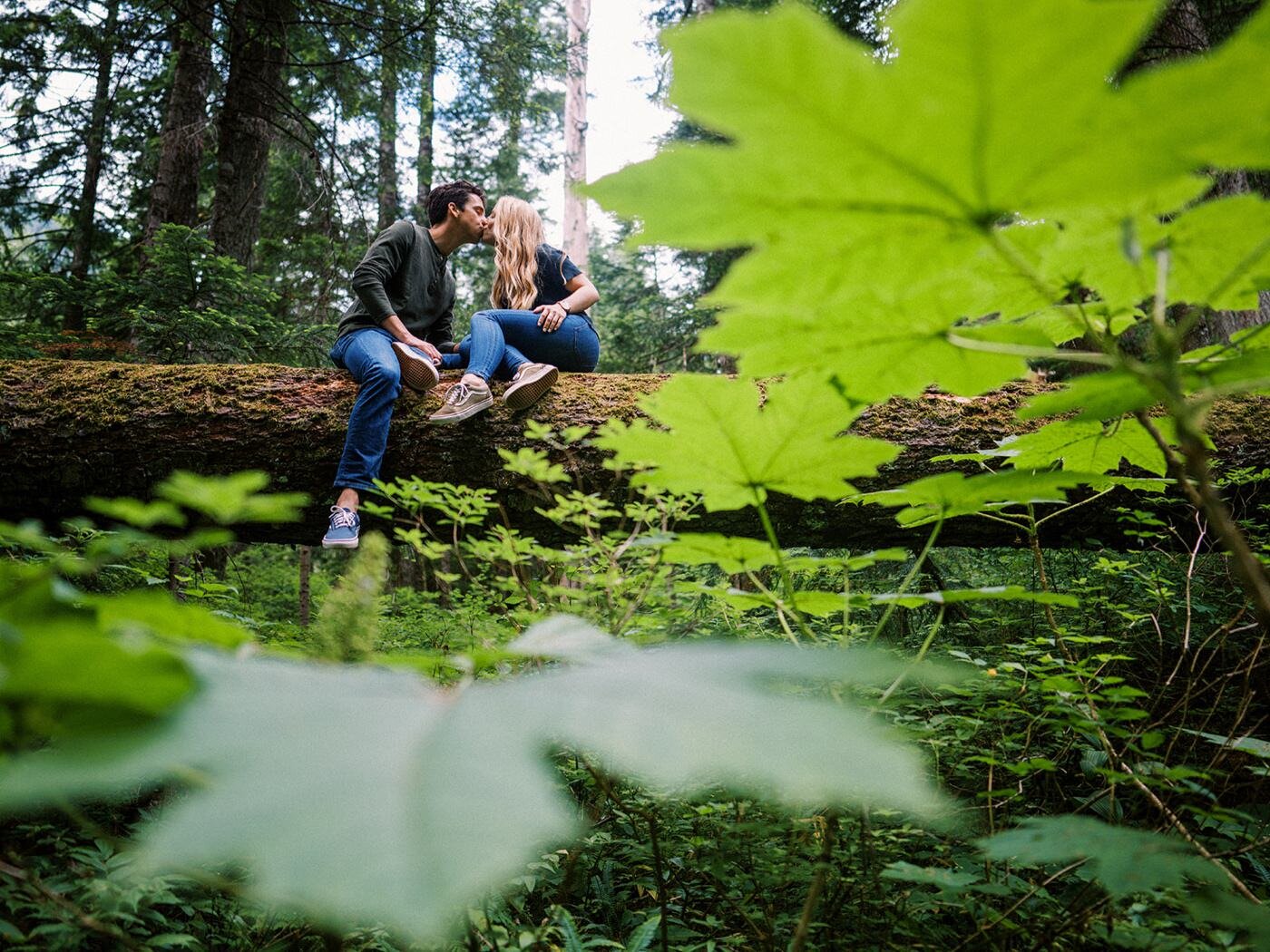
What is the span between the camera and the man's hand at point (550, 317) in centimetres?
362

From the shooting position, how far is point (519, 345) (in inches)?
144

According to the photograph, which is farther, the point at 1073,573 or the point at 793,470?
the point at 1073,573

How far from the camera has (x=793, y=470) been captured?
0.74 meters

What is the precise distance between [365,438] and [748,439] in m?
2.55

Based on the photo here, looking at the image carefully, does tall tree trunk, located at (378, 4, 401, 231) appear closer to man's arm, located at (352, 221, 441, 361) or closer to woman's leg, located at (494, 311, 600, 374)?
man's arm, located at (352, 221, 441, 361)

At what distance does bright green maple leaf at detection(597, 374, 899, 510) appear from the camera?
2.28 feet

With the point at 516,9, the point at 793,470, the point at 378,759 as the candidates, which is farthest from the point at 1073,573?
the point at 516,9

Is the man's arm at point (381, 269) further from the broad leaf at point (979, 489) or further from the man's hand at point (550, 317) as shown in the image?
the broad leaf at point (979, 489)

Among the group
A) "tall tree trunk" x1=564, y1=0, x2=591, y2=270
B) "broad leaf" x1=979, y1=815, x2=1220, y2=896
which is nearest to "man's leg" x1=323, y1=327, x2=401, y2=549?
"broad leaf" x1=979, y1=815, x2=1220, y2=896

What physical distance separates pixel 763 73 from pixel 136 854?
52 cm

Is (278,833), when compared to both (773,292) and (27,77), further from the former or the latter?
(27,77)

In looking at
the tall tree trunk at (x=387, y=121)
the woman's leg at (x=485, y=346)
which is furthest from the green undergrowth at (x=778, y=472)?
the tall tree trunk at (x=387, y=121)

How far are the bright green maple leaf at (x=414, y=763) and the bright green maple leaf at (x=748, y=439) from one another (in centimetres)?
36

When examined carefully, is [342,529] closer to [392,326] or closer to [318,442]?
[318,442]
